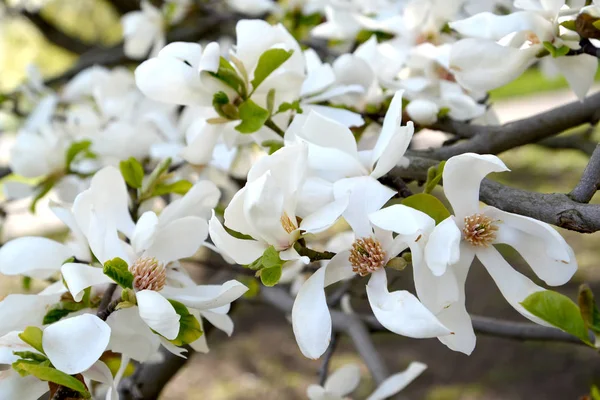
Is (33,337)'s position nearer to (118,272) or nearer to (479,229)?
(118,272)

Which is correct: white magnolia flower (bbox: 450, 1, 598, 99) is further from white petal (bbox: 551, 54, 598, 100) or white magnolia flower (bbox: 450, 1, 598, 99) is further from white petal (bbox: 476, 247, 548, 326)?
white petal (bbox: 476, 247, 548, 326)

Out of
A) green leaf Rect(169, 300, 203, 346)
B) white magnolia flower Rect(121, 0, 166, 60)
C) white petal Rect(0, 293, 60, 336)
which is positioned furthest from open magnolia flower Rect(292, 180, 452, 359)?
white magnolia flower Rect(121, 0, 166, 60)

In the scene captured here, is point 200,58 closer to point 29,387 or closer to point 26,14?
point 29,387

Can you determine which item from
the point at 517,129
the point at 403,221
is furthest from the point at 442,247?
the point at 517,129

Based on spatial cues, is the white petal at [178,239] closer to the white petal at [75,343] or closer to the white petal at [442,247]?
the white petal at [75,343]

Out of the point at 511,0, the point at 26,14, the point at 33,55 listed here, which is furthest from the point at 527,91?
the point at 511,0

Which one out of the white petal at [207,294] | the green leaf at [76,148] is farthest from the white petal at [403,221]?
the green leaf at [76,148]
